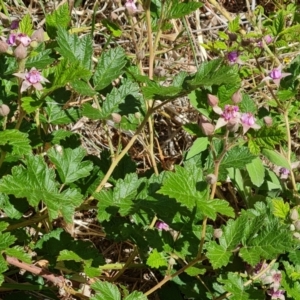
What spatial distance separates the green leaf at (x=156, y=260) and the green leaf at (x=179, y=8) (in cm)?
57

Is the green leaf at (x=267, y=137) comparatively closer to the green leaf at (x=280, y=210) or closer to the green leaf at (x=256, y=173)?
the green leaf at (x=280, y=210)

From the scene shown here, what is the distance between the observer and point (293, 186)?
1.76 meters

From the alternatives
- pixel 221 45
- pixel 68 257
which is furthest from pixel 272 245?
pixel 221 45

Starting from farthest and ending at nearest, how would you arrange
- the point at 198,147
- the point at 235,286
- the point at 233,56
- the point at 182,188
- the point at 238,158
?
the point at 233,56 → the point at 198,147 → the point at 238,158 → the point at 235,286 → the point at 182,188

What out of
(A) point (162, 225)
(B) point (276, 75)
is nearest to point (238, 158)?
(A) point (162, 225)

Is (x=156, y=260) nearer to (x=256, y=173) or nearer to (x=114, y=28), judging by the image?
(x=256, y=173)

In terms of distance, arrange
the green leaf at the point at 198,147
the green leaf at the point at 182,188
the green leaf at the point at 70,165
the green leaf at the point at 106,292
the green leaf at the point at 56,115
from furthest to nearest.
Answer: the green leaf at the point at 198,147
the green leaf at the point at 56,115
the green leaf at the point at 70,165
the green leaf at the point at 106,292
the green leaf at the point at 182,188

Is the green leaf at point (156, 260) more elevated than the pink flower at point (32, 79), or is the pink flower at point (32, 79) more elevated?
the pink flower at point (32, 79)

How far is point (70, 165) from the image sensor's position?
1.41 metres

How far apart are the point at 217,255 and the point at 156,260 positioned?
165mm

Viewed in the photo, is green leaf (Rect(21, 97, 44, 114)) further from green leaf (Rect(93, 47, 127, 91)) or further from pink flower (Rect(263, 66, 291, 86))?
pink flower (Rect(263, 66, 291, 86))

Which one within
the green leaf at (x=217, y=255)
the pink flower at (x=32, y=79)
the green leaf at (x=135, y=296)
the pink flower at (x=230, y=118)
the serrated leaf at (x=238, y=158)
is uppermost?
the pink flower at (x=32, y=79)

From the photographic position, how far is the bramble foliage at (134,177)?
1.27m

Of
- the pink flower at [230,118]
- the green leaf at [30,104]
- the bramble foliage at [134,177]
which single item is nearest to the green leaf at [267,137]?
the bramble foliage at [134,177]
